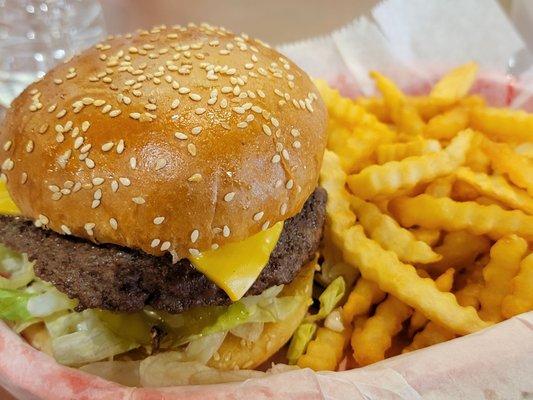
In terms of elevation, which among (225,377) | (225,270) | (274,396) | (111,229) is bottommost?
(225,377)

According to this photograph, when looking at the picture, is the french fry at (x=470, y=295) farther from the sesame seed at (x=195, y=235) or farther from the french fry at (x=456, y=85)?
the sesame seed at (x=195, y=235)

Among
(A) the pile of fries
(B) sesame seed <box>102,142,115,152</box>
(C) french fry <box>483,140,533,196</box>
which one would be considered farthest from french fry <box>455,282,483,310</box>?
(B) sesame seed <box>102,142,115,152</box>

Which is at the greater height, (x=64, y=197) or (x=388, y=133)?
(x=64, y=197)

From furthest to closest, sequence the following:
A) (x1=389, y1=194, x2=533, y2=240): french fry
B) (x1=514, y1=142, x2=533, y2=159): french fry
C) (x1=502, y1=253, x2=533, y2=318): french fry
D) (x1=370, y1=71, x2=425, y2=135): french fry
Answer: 1. (x1=370, y1=71, x2=425, y2=135): french fry
2. (x1=514, y1=142, x2=533, y2=159): french fry
3. (x1=389, y1=194, x2=533, y2=240): french fry
4. (x1=502, y1=253, x2=533, y2=318): french fry

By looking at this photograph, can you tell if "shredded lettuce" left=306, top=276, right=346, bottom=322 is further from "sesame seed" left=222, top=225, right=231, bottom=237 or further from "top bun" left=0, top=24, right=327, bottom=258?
"sesame seed" left=222, top=225, right=231, bottom=237

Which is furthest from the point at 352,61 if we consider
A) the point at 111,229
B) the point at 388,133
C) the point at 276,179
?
the point at 111,229

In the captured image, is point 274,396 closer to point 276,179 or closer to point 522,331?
point 276,179

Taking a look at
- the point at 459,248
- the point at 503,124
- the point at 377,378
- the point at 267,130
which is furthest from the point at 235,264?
the point at 503,124

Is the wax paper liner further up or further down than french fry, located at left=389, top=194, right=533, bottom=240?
further down
